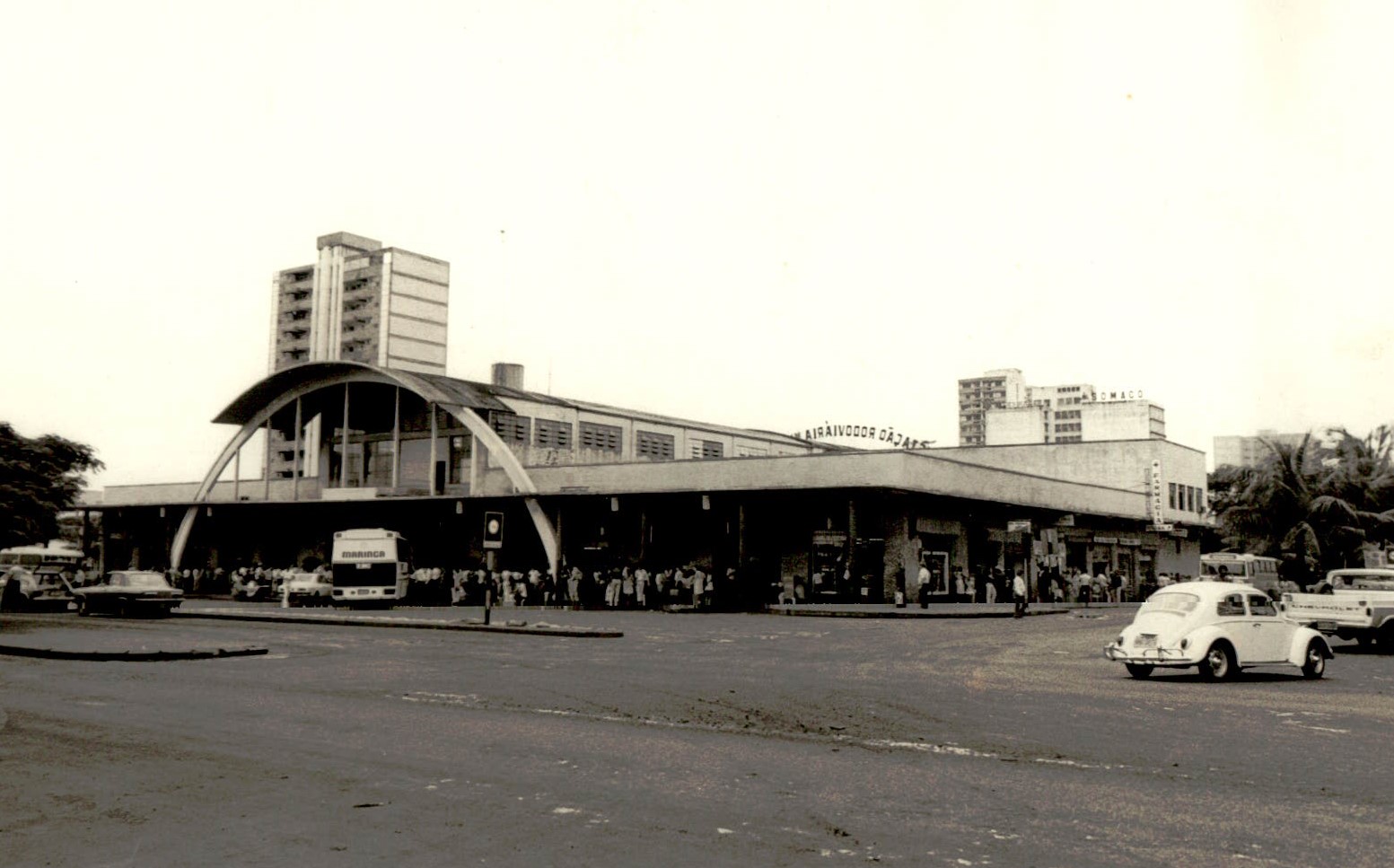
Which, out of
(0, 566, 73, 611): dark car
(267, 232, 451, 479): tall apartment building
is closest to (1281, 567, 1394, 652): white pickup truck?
(0, 566, 73, 611): dark car

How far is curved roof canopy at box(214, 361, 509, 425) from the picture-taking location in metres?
50.7

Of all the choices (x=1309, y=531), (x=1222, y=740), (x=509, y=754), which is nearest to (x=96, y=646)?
(x=509, y=754)

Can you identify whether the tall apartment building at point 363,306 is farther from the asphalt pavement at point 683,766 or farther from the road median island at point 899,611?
the asphalt pavement at point 683,766

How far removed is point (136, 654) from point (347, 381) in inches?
1542

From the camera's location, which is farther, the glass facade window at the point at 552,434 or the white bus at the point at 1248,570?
the glass facade window at the point at 552,434

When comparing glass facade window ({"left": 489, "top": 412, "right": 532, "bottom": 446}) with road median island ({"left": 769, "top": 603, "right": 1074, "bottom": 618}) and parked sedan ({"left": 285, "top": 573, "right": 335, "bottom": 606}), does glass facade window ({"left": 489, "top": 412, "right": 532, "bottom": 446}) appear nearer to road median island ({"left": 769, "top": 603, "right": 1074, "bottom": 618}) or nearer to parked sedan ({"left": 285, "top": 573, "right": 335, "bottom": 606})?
parked sedan ({"left": 285, "top": 573, "right": 335, "bottom": 606})

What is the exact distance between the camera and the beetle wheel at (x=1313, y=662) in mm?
17453

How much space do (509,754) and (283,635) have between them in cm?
1810

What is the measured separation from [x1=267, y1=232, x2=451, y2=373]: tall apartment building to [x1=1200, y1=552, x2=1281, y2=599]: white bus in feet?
Answer: 313

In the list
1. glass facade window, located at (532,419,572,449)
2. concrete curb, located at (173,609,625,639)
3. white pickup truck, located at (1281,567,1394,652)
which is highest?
glass facade window, located at (532,419,572,449)

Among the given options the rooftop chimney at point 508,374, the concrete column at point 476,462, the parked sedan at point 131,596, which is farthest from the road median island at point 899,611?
the rooftop chimney at point 508,374

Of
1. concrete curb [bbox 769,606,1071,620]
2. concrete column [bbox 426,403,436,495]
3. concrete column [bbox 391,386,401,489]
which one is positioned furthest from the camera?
concrete column [bbox 391,386,401,489]

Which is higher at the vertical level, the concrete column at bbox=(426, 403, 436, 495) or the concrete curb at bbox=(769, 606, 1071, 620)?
the concrete column at bbox=(426, 403, 436, 495)

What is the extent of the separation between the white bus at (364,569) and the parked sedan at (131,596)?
7.55 m
